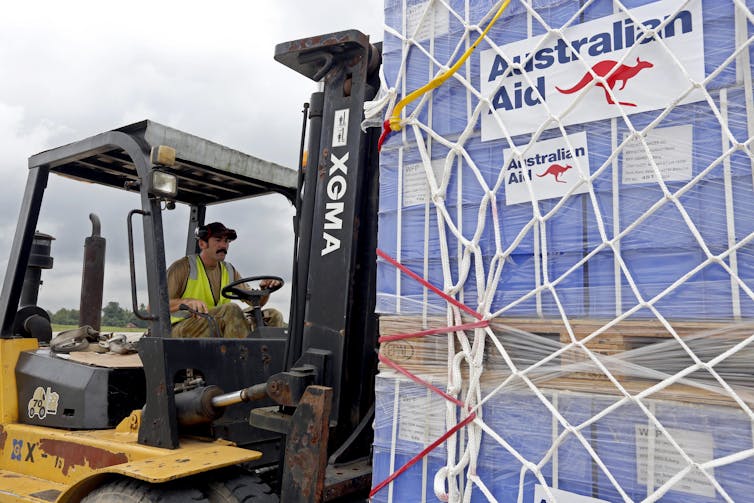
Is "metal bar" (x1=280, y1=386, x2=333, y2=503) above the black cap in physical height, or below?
below

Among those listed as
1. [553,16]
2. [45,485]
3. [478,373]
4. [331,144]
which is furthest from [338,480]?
[553,16]

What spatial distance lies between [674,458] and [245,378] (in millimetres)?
2339

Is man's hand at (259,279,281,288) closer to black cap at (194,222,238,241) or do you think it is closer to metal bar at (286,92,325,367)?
black cap at (194,222,238,241)

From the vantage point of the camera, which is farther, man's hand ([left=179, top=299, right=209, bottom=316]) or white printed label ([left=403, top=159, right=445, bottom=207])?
man's hand ([left=179, top=299, right=209, bottom=316])

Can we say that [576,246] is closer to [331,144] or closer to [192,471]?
[331,144]

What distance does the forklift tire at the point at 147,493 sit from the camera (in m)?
2.74

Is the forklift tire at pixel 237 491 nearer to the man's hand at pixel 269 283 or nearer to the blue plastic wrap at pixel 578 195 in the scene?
the blue plastic wrap at pixel 578 195

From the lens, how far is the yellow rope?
86.7 inches

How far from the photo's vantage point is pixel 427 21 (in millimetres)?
2398

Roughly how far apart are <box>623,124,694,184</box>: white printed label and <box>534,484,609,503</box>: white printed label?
95 cm

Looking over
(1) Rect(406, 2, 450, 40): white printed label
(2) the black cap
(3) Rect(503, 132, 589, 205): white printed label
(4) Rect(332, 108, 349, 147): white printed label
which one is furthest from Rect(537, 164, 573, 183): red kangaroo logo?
(2) the black cap

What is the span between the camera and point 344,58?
2.95m

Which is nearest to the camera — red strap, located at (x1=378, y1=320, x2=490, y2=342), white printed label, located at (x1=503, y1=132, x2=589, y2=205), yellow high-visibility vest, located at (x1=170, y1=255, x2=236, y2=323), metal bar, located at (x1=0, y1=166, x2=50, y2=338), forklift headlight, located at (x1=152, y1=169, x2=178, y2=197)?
white printed label, located at (x1=503, y1=132, x2=589, y2=205)

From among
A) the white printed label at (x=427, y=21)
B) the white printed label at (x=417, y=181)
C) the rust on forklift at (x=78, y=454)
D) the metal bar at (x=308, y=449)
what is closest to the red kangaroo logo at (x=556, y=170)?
the white printed label at (x=417, y=181)
